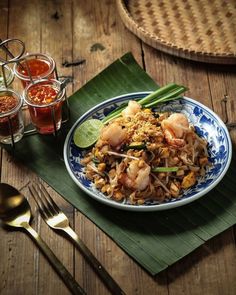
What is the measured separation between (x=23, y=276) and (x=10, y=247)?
14cm

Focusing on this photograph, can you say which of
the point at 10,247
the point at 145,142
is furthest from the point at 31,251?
the point at 145,142

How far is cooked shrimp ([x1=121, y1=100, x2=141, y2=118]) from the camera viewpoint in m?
2.23

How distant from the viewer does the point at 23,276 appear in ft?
6.21

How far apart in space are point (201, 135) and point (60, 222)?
72 centimetres

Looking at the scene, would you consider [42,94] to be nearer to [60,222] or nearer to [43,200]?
[43,200]

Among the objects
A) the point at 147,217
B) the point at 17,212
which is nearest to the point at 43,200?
the point at 17,212

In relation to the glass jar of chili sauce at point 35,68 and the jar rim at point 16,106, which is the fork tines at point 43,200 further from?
the glass jar of chili sauce at point 35,68

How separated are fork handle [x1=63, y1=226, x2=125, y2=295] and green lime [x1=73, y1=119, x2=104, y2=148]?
0.41 m

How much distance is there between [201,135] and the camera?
2291 millimetres

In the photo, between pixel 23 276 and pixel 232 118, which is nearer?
pixel 23 276

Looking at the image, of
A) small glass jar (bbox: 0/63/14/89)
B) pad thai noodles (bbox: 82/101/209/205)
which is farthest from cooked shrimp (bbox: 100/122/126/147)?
small glass jar (bbox: 0/63/14/89)

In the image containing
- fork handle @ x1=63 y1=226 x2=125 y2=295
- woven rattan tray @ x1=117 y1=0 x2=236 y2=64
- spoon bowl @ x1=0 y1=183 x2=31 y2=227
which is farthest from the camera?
woven rattan tray @ x1=117 y1=0 x2=236 y2=64

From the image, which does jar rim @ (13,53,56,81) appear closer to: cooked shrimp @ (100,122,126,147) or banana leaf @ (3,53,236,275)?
banana leaf @ (3,53,236,275)

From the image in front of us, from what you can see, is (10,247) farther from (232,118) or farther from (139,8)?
(139,8)
